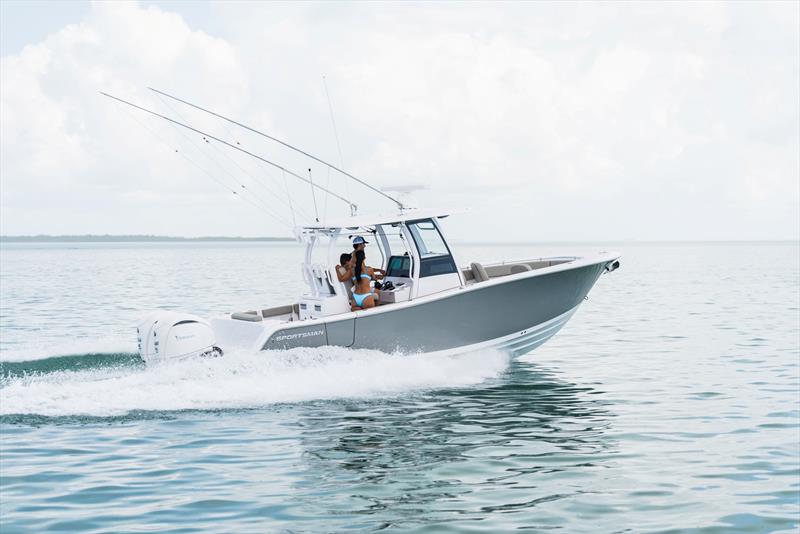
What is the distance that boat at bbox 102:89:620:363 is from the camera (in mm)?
12320

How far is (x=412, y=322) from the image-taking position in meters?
13.0

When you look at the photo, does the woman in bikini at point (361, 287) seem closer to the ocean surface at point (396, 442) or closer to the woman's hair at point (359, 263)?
the woman's hair at point (359, 263)

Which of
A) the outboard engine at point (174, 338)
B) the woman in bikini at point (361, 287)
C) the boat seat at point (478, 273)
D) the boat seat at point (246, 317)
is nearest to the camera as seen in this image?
the outboard engine at point (174, 338)

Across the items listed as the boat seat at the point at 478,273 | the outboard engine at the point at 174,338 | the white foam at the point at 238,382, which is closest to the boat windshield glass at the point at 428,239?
the boat seat at the point at 478,273

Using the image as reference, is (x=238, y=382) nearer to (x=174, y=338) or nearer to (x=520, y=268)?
(x=174, y=338)

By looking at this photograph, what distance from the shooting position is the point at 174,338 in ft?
39.7

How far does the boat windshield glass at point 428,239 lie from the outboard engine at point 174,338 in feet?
11.2

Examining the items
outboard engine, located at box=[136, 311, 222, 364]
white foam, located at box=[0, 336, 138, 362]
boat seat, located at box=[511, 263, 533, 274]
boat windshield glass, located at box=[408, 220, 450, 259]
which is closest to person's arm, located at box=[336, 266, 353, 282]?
boat windshield glass, located at box=[408, 220, 450, 259]

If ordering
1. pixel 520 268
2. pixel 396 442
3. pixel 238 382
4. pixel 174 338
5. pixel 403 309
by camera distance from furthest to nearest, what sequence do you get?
pixel 520 268
pixel 403 309
pixel 174 338
pixel 238 382
pixel 396 442

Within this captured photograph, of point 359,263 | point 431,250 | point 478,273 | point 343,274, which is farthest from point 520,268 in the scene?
point 343,274

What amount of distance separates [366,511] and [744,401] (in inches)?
292

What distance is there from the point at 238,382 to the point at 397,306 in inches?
103

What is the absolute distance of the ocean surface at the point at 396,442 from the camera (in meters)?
7.44

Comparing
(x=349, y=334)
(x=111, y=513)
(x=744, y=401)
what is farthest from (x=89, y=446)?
(x=744, y=401)
